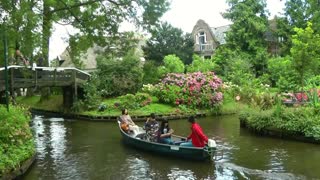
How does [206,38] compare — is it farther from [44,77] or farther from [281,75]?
[44,77]

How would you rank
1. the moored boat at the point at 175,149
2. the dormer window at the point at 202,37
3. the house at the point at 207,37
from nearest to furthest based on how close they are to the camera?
the moored boat at the point at 175,149
the house at the point at 207,37
the dormer window at the point at 202,37

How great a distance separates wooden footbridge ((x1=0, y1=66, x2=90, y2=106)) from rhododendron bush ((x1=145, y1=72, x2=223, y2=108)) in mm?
5777

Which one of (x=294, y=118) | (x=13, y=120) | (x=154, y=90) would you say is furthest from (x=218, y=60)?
(x=13, y=120)

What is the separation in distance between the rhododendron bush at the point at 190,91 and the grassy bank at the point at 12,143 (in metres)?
15.4

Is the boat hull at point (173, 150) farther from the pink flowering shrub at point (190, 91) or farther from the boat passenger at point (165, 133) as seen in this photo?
the pink flowering shrub at point (190, 91)

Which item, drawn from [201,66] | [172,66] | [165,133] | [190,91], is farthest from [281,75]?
[165,133]

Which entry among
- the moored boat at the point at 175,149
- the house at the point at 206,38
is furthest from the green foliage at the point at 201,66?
the moored boat at the point at 175,149

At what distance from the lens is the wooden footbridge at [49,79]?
24.4 meters


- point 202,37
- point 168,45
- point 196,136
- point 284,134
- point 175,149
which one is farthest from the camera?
point 202,37

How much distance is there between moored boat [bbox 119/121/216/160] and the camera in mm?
13812

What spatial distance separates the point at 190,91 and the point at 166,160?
15459 millimetres

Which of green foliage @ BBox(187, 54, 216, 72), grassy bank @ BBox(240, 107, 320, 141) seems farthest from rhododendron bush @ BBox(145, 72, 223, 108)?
green foliage @ BBox(187, 54, 216, 72)

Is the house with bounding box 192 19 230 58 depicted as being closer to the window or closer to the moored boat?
the window

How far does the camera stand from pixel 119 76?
1235 inches
